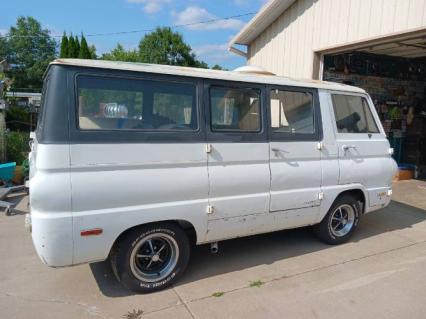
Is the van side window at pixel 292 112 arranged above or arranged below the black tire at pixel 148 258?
above

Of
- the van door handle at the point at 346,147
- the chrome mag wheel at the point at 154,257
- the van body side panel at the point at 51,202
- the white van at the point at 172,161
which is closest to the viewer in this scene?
the van body side panel at the point at 51,202

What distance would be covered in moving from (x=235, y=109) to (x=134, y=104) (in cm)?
110

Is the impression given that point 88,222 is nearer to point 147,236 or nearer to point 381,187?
point 147,236

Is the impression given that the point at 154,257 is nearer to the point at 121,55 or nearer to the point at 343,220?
the point at 343,220

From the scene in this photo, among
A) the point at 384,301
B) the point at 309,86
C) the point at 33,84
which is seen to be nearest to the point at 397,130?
the point at 309,86

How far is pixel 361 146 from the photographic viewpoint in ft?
15.3

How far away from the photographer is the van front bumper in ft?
9.24

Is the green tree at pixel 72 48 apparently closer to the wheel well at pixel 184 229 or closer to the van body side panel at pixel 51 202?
the wheel well at pixel 184 229

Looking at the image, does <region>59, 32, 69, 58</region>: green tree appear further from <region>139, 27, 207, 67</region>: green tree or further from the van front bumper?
<region>139, 27, 207, 67</region>: green tree

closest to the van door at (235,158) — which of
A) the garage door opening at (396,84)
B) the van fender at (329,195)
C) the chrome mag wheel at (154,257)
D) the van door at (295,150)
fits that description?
the van door at (295,150)

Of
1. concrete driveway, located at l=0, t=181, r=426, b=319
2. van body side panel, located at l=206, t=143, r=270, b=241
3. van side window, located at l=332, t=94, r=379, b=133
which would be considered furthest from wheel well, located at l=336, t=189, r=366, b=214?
van body side panel, located at l=206, t=143, r=270, b=241

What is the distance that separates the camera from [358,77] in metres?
9.32

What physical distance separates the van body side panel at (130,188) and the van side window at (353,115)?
210 cm

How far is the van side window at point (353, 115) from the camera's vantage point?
452 centimetres
